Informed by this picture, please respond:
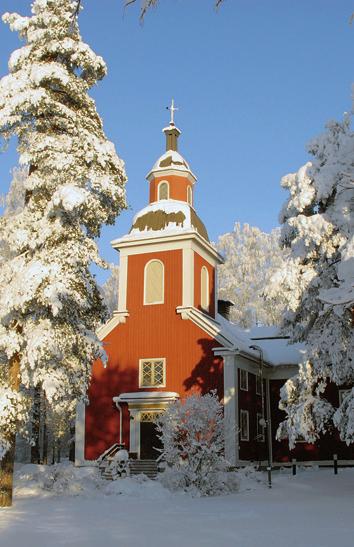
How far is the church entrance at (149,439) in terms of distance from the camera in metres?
28.6

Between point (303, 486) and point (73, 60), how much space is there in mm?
16696

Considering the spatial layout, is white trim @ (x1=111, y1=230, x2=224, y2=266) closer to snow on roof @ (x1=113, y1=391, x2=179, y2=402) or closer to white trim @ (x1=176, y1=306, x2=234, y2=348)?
white trim @ (x1=176, y1=306, x2=234, y2=348)

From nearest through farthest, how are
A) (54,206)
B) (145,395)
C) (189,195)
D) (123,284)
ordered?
1. (54,206)
2. (145,395)
3. (123,284)
4. (189,195)

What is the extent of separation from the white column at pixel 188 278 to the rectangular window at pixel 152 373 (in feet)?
10.1

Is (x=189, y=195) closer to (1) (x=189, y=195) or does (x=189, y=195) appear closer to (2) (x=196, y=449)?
(1) (x=189, y=195)

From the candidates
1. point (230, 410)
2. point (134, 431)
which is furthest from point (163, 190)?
point (134, 431)

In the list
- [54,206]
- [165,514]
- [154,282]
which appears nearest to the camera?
[165,514]

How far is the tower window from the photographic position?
33.7 meters

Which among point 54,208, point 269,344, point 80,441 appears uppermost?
point 54,208

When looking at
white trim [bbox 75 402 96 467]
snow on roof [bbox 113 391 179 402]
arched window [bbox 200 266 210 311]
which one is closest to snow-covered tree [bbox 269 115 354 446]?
snow on roof [bbox 113 391 179 402]

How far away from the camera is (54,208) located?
56.4 feet

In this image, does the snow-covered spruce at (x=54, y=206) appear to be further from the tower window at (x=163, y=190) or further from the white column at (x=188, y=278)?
the tower window at (x=163, y=190)

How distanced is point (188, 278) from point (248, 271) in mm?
20171

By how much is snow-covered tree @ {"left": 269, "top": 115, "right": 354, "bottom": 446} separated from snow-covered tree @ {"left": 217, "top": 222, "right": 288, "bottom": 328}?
25549 millimetres
